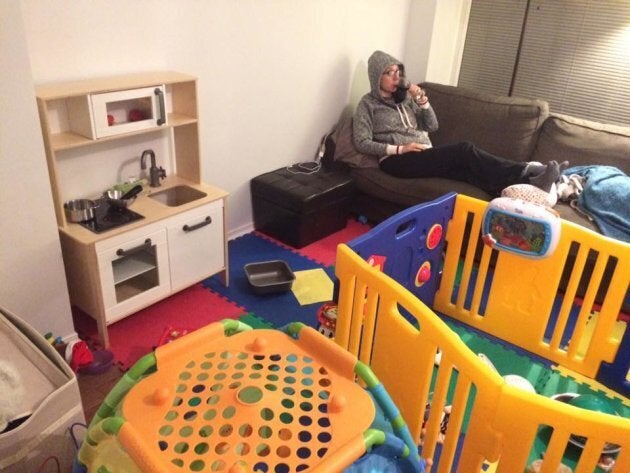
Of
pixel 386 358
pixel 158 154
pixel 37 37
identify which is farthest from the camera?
pixel 158 154

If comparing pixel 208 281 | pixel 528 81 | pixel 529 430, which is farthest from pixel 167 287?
pixel 528 81

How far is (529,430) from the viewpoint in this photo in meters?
1.15

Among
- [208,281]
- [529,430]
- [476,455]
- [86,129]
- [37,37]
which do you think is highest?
[37,37]

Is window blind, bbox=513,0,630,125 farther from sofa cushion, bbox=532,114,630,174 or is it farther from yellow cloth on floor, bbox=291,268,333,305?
yellow cloth on floor, bbox=291,268,333,305

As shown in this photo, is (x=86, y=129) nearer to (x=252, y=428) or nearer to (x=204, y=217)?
(x=204, y=217)

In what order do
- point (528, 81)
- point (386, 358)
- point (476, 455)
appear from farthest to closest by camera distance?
point (528, 81)
point (386, 358)
point (476, 455)

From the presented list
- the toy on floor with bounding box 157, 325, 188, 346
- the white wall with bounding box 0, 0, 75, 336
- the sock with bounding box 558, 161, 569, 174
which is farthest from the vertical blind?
the white wall with bounding box 0, 0, 75, 336

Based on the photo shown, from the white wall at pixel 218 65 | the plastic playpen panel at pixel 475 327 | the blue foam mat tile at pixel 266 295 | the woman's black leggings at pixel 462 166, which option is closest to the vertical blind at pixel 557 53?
the white wall at pixel 218 65

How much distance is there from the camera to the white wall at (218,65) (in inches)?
71.5

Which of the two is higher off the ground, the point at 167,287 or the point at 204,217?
the point at 204,217

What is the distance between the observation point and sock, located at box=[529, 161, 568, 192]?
263cm

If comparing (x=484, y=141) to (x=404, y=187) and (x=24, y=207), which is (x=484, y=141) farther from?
(x=24, y=207)

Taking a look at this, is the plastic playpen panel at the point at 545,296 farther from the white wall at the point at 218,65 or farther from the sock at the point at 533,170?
the white wall at the point at 218,65

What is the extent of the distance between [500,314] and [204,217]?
1373mm
